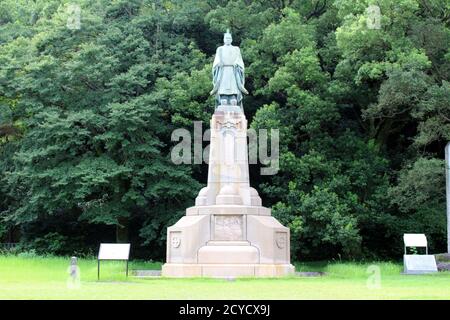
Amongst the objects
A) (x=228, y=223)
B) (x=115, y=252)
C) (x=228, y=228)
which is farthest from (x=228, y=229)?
(x=115, y=252)

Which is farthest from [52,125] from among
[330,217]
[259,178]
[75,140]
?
[330,217]

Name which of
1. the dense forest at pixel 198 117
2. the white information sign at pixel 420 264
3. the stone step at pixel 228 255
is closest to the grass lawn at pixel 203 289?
the white information sign at pixel 420 264

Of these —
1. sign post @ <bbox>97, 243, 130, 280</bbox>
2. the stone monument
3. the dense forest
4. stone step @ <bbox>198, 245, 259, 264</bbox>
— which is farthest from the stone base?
the dense forest

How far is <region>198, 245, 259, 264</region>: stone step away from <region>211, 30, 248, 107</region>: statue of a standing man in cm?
520

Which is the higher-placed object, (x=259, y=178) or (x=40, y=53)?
(x=40, y=53)

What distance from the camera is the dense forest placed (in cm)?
2820

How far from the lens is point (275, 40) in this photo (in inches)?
1209

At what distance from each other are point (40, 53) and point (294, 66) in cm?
1143

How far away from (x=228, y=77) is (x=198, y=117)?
6.85m

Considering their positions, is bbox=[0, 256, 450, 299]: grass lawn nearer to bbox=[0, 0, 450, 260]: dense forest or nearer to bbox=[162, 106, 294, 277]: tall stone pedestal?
bbox=[162, 106, 294, 277]: tall stone pedestal

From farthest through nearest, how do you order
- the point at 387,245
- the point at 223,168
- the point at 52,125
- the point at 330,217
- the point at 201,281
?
the point at 387,245 < the point at 52,125 < the point at 330,217 < the point at 223,168 < the point at 201,281

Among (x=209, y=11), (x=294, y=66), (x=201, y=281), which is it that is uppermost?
(x=209, y=11)

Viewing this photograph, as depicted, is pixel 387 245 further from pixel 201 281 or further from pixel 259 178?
pixel 201 281

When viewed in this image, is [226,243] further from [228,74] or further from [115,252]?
[228,74]
